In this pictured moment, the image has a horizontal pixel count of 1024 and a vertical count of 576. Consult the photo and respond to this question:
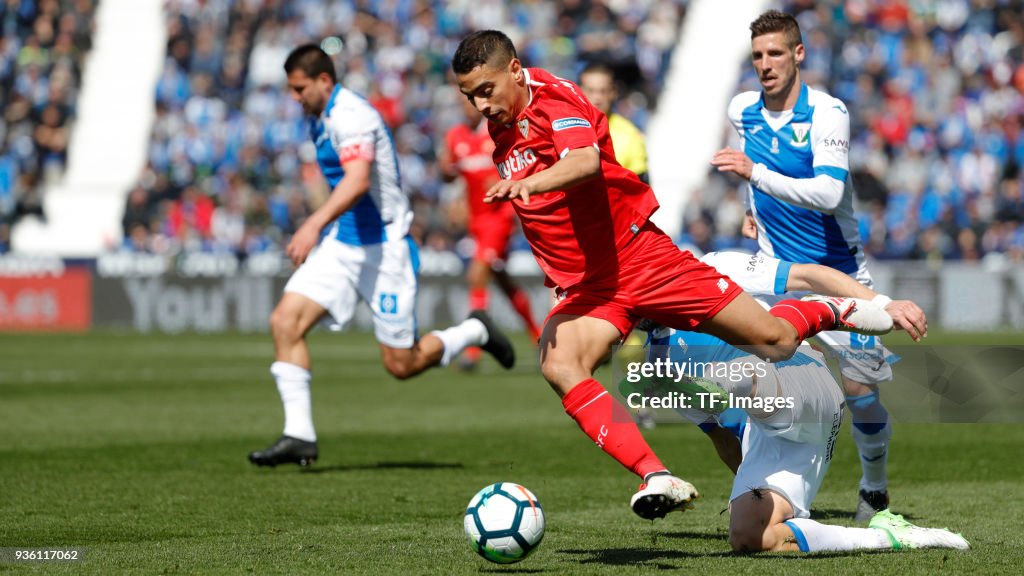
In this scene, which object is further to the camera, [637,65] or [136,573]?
[637,65]

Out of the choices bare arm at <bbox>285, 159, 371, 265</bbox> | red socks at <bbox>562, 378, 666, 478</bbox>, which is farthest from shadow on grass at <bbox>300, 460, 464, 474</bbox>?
red socks at <bbox>562, 378, 666, 478</bbox>

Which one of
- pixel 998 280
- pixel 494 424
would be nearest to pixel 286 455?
pixel 494 424

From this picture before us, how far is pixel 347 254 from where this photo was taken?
9172mm

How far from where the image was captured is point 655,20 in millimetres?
29719

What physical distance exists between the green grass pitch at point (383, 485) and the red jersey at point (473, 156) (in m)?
2.35

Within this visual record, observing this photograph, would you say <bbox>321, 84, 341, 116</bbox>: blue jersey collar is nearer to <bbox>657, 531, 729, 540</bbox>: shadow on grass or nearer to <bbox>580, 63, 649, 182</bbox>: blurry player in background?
<bbox>580, 63, 649, 182</bbox>: blurry player in background

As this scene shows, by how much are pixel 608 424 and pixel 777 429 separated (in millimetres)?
737

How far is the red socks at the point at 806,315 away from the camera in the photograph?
19.8ft

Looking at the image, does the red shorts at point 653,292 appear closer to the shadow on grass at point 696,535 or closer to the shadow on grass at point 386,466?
the shadow on grass at point 696,535

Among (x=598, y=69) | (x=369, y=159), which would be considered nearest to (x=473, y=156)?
(x=598, y=69)

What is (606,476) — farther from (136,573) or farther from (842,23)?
(842,23)

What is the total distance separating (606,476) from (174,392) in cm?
669

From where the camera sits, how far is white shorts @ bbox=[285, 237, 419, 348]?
907 cm

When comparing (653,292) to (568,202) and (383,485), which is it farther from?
(383,485)
